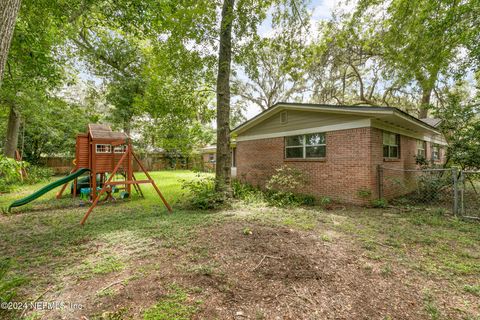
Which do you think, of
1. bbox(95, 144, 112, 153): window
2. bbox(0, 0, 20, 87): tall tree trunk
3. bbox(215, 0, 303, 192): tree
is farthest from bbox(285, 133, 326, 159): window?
bbox(0, 0, 20, 87): tall tree trunk

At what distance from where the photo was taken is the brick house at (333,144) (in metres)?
6.90

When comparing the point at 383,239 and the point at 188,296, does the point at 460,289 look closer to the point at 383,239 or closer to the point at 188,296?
the point at 383,239

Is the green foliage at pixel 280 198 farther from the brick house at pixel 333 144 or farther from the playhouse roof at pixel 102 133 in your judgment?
the playhouse roof at pixel 102 133

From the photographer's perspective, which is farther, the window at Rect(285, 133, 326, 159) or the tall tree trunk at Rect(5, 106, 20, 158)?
the tall tree trunk at Rect(5, 106, 20, 158)

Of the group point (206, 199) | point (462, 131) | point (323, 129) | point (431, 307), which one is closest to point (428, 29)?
point (462, 131)

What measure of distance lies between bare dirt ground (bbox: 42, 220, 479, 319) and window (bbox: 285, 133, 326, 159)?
492 centimetres

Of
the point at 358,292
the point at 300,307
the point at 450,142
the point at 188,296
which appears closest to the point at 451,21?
the point at 450,142

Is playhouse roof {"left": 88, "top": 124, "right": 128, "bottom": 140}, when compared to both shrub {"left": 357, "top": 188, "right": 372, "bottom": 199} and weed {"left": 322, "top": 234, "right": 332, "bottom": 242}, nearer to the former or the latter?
weed {"left": 322, "top": 234, "right": 332, "bottom": 242}

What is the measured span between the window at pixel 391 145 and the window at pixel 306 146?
2282 millimetres

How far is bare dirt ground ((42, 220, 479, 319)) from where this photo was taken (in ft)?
7.04

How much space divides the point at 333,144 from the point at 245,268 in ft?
20.0

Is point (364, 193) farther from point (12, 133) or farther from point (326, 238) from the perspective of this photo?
point (12, 133)

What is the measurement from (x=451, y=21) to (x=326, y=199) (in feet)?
24.4

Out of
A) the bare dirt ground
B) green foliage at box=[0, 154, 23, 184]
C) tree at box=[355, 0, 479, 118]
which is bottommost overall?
the bare dirt ground
